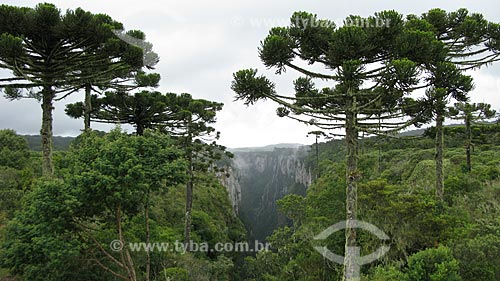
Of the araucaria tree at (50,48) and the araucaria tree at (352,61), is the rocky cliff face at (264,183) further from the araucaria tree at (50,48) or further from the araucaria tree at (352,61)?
the araucaria tree at (352,61)

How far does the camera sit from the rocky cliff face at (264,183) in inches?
3095

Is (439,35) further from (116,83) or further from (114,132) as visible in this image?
(116,83)

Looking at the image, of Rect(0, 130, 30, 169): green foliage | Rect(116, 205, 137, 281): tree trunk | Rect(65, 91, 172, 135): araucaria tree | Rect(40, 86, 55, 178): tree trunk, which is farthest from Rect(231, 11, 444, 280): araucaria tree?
Rect(0, 130, 30, 169): green foliage

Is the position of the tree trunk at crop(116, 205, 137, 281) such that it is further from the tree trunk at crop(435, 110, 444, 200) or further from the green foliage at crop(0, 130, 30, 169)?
the green foliage at crop(0, 130, 30, 169)

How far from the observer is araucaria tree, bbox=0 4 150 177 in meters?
8.79

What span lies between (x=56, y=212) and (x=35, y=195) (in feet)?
2.50

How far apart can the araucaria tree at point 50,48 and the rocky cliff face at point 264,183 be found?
55.9m

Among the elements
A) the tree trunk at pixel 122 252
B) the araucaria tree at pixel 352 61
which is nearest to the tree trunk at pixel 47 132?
the tree trunk at pixel 122 252

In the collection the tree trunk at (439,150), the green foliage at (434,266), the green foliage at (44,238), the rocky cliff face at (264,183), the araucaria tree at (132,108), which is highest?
the araucaria tree at (132,108)

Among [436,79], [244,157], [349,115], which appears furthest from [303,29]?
[244,157]

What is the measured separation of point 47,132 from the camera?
398 inches

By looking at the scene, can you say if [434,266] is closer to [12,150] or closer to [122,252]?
[122,252]

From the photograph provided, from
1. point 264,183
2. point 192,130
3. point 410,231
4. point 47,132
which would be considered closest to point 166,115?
point 192,130

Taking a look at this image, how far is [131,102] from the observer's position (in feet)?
50.6
